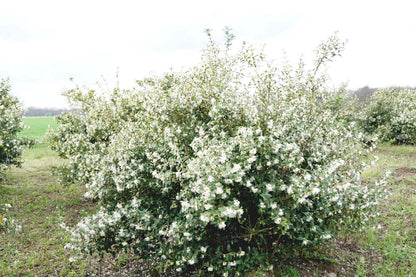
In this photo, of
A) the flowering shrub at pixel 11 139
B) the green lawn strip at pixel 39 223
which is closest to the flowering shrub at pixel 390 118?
the green lawn strip at pixel 39 223

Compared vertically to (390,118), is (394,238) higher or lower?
lower

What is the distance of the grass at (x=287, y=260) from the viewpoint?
19.9 ft

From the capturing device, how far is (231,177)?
398 cm

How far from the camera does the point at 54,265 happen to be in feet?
21.5

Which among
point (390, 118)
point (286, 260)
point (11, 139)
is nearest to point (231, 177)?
point (286, 260)

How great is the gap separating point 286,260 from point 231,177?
11.1 ft

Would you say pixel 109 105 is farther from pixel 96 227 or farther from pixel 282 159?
pixel 282 159

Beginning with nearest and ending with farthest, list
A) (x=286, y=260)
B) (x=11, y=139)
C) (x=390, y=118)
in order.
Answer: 1. (x=286, y=260)
2. (x=11, y=139)
3. (x=390, y=118)

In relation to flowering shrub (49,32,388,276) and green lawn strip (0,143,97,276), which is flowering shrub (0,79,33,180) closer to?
green lawn strip (0,143,97,276)

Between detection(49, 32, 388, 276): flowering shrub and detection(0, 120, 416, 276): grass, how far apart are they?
999 mm

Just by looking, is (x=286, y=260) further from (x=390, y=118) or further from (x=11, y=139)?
(x=390, y=118)

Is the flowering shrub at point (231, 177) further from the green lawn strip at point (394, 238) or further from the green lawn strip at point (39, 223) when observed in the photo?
the green lawn strip at point (39, 223)

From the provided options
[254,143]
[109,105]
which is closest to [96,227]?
[254,143]

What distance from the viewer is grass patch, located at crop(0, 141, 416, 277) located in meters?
6.07
